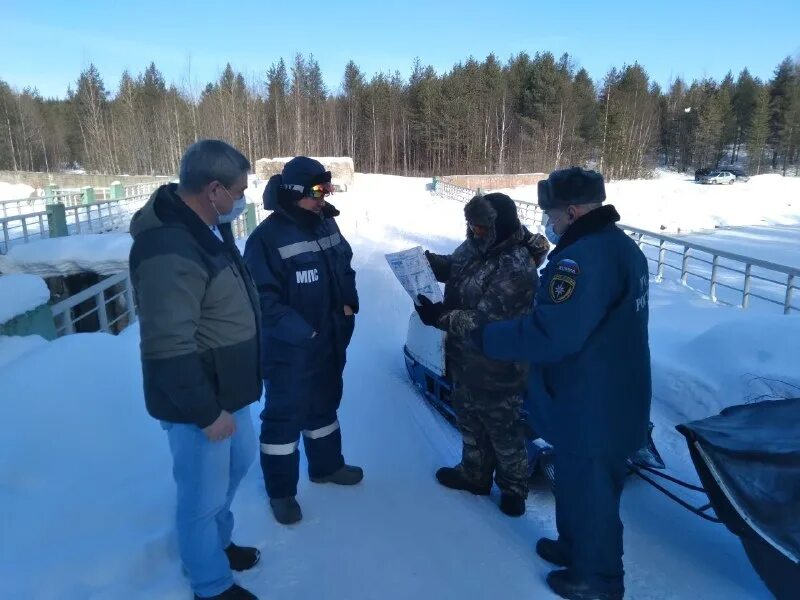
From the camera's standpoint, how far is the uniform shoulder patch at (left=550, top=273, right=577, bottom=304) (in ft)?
7.03

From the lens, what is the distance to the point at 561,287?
85.7 inches

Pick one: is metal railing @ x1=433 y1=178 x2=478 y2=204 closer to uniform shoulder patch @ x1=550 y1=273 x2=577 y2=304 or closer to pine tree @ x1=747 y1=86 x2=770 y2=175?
uniform shoulder patch @ x1=550 y1=273 x2=577 y2=304

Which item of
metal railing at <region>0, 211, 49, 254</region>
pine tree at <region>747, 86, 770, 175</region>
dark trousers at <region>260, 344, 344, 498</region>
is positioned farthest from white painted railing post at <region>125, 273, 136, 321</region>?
pine tree at <region>747, 86, 770, 175</region>

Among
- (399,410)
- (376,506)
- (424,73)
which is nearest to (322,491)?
(376,506)

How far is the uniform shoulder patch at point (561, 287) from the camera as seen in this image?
2.14 metres

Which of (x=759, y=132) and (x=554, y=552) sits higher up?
(x=759, y=132)

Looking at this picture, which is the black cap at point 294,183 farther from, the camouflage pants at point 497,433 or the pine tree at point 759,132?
the pine tree at point 759,132

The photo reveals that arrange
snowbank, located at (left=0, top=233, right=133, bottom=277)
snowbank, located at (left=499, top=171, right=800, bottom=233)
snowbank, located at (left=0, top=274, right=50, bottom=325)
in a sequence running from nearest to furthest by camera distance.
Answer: snowbank, located at (left=0, top=274, right=50, bottom=325)
snowbank, located at (left=0, top=233, right=133, bottom=277)
snowbank, located at (left=499, top=171, right=800, bottom=233)

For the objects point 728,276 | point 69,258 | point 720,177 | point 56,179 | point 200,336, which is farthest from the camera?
point 720,177

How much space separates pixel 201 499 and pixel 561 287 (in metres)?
1.56

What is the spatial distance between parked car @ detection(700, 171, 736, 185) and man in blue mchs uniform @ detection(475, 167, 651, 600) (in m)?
48.2

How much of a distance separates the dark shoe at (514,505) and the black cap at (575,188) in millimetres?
1548

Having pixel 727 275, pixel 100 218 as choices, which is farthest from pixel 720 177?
pixel 100 218

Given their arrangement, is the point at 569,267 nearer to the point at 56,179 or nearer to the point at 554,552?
the point at 554,552
